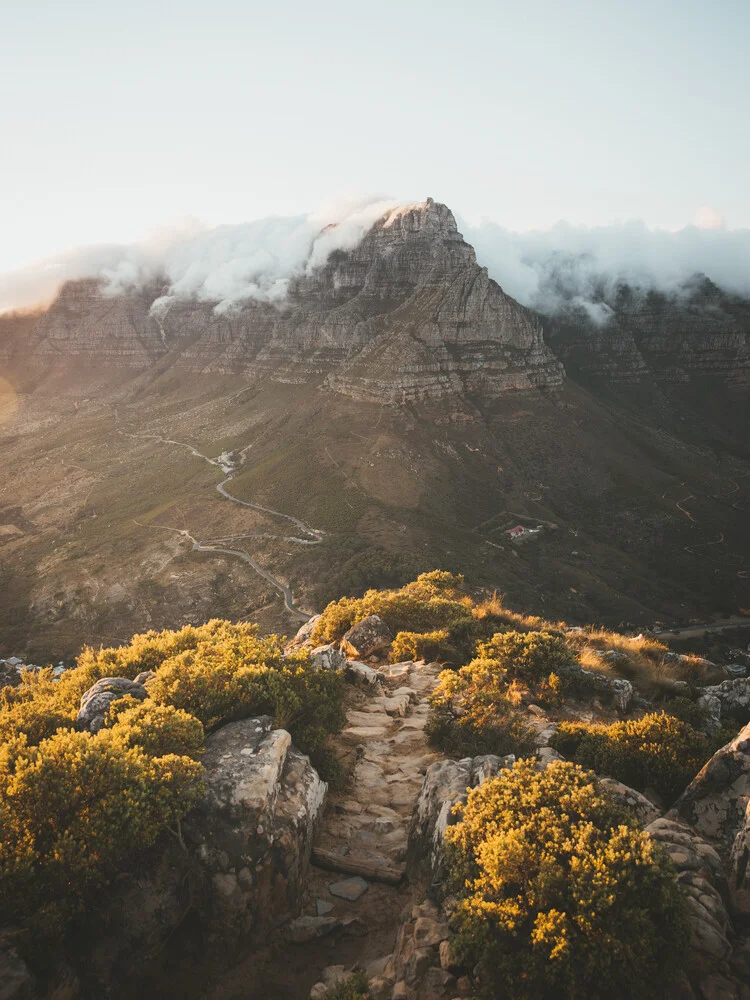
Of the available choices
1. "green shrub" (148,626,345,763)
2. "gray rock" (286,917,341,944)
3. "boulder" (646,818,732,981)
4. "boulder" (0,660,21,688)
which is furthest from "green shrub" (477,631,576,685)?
"boulder" (0,660,21,688)

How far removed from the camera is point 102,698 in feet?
47.1

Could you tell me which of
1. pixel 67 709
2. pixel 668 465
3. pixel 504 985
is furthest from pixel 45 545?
pixel 668 465

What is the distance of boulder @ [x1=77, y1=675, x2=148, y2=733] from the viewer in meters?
13.9

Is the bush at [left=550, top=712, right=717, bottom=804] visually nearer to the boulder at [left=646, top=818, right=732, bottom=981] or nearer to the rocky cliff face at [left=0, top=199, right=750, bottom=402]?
the boulder at [left=646, top=818, right=732, bottom=981]

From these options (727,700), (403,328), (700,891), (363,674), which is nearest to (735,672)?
(727,700)

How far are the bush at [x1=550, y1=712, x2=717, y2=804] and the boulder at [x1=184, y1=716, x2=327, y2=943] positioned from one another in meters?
7.29

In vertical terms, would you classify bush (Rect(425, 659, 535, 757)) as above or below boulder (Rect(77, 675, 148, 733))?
below

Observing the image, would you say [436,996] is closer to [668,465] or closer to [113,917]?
[113,917]

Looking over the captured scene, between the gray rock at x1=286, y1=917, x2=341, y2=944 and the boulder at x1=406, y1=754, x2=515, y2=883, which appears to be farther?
the boulder at x1=406, y1=754, x2=515, y2=883

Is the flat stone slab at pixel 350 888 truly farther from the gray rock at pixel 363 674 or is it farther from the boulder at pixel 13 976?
the gray rock at pixel 363 674

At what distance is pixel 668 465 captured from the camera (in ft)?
435

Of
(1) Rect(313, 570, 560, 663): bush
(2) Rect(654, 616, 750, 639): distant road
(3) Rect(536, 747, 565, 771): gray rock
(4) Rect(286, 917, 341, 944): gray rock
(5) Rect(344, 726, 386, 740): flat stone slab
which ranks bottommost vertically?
(2) Rect(654, 616, 750, 639): distant road

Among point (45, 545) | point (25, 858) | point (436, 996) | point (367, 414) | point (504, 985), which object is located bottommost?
point (45, 545)

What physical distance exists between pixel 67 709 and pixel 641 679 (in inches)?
797
